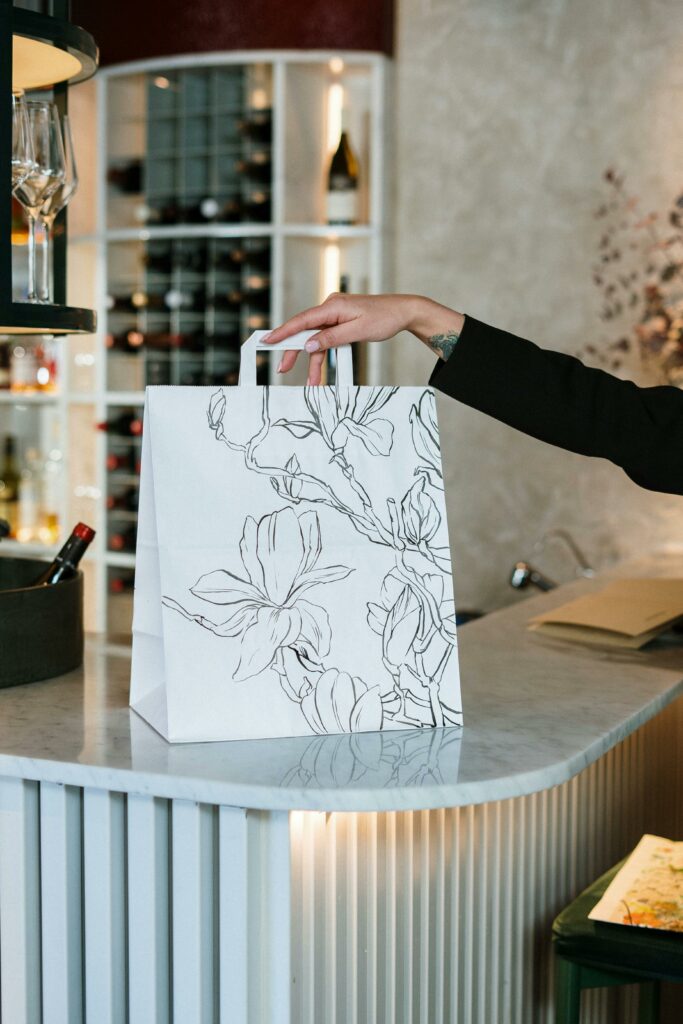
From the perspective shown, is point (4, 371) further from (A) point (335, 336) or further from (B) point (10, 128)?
(A) point (335, 336)

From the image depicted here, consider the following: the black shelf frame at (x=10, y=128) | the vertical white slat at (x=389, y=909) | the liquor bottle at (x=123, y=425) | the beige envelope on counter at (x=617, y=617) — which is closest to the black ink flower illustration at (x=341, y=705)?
the vertical white slat at (x=389, y=909)

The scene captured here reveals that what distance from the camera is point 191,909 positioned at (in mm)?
1065

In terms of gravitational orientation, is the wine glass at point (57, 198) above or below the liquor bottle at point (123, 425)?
above

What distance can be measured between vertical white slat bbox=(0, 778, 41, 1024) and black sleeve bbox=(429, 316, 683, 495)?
2.01ft

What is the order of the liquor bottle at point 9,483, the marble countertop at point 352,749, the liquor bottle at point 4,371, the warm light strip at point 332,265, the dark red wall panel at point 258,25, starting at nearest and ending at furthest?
1. the marble countertop at point 352,749
2. the dark red wall panel at point 258,25
3. the warm light strip at point 332,265
4. the liquor bottle at point 9,483
5. the liquor bottle at point 4,371

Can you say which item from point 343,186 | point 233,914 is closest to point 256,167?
point 343,186

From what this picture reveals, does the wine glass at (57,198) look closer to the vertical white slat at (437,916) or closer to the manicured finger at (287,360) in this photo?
the manicured finger at (287,360)

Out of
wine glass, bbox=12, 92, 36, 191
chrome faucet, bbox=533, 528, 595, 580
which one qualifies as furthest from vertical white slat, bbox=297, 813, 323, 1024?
chrome faucet, bbox=533, 528, 595, 580

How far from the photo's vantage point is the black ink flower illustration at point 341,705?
114cm

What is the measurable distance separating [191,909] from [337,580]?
337 mm

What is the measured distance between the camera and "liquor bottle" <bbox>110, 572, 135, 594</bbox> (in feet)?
13.1

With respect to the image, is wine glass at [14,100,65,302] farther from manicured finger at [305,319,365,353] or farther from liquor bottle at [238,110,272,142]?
liquor bottle at [238,110,272,142]

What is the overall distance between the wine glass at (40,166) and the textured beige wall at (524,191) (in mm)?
2309

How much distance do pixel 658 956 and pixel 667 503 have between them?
2.27m
